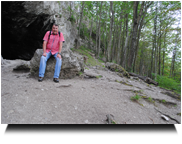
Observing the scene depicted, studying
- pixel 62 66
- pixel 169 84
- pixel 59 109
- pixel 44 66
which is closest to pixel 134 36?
pixel 169 84

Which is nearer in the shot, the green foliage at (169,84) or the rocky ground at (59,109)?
the rocky ground at (59,109)

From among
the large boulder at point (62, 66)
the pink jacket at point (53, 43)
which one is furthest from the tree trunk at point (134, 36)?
the pink jacket at point (53, 43)

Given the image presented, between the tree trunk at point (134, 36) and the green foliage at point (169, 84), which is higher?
the tree trunk at point (134, 36)

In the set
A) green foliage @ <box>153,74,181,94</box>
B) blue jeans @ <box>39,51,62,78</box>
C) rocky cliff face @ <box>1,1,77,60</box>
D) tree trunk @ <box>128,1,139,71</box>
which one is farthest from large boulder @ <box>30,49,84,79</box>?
green foliage @ <box>153,74,181,94</box>

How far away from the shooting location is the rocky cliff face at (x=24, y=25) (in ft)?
18.4

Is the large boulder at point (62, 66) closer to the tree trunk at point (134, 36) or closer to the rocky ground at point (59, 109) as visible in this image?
the rocky ground at point (59, 109)

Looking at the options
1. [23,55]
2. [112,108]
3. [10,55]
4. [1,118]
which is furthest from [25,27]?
[112,108]

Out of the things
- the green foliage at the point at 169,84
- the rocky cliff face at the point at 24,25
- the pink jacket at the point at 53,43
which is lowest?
the green foliage at the point at 169,84

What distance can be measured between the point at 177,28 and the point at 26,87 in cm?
1861

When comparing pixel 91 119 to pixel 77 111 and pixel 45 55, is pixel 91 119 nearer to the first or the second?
pixel 77 111

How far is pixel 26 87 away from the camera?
2561 millimetres

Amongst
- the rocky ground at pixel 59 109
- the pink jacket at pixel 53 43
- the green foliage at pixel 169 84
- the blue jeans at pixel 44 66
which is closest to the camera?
the rocky ground at pixel 59 109

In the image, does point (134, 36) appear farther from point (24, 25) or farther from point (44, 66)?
point (24, 25)

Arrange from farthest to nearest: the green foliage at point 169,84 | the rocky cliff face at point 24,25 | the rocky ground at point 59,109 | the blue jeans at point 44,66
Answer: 1. the green foliage at point 169,84
2. the rocky cliff face at point 24,25
3. the blue jeans at point 44,66
4. the rocky ground at point 59,109
